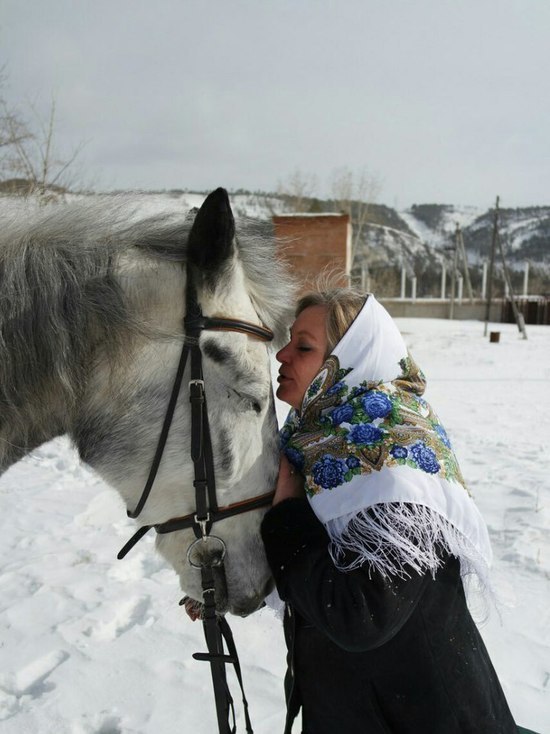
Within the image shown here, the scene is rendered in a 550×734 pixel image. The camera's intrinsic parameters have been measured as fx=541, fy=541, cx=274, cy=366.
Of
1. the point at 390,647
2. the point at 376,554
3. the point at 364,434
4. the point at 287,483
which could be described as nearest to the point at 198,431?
the point at 287,483

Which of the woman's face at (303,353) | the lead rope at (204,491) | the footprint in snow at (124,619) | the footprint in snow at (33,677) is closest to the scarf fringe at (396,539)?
the lead rope at (204,491)

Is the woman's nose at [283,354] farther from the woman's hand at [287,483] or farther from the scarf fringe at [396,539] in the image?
the scarf fringe at [396,539]

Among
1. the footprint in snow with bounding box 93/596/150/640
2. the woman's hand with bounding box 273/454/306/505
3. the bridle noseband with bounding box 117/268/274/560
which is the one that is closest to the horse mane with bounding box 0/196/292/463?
the bridle noseband with bounding box 117/268/274/560

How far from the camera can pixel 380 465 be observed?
4.46 ft

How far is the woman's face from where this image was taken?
166 centimetres

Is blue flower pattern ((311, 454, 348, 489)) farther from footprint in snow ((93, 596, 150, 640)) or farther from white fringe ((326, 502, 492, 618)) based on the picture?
footprint in snow ((93, 596, 150, 640))

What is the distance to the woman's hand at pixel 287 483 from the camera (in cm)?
150

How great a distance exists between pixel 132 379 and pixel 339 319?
2.06ft

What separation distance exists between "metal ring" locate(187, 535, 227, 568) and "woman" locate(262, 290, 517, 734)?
0.43ft

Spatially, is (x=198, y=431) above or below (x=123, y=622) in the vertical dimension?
above

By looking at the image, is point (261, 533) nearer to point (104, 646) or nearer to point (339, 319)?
point (339, 319)

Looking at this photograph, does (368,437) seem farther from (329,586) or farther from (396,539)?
(329,586)

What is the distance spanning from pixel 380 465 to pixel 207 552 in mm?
532

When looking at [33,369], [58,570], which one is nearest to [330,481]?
[33,369]
